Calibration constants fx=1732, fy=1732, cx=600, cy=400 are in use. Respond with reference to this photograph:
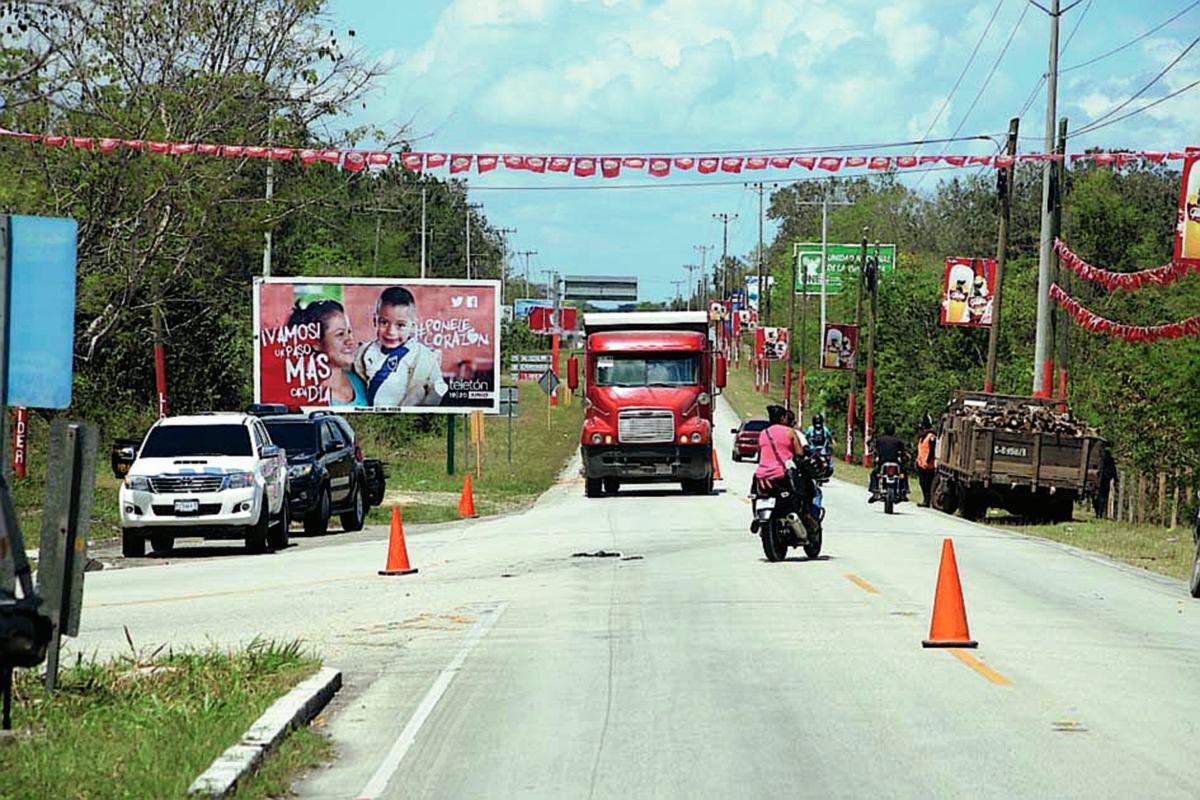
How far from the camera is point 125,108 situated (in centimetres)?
3456

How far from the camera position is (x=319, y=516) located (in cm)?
2981

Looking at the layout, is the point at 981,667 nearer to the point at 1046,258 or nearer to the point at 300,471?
the point at 300,471

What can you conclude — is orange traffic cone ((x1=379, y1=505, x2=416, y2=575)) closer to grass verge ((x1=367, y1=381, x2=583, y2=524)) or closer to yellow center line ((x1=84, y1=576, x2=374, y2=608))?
yellow center line ((x1=84, y1=576, x2=374, y2=608))

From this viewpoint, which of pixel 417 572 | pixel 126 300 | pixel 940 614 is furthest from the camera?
pixel 126 300

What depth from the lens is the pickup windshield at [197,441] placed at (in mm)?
25422

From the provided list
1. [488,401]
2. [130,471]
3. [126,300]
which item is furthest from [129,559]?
[488,401]

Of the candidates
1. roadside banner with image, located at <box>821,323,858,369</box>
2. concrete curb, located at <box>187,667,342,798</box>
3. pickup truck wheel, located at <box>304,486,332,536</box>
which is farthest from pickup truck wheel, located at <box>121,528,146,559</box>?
roadside banner with image, located at <box>821,323,858,369</box>

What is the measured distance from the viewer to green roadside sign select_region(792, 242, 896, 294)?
299 feet

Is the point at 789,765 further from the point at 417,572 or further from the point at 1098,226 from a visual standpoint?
the point at 1098,226

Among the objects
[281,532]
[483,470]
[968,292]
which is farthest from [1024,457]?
[483,470]

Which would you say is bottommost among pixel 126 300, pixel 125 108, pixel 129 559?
pixel 129 559

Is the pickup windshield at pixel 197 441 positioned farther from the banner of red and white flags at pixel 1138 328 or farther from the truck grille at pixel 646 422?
the banner of red and white flags at pixel 1138 328

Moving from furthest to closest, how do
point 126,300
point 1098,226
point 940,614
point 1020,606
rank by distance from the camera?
point 1098,226 → point 126,300 → point 1020,606 → point 940,614

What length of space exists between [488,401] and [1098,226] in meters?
48.3
